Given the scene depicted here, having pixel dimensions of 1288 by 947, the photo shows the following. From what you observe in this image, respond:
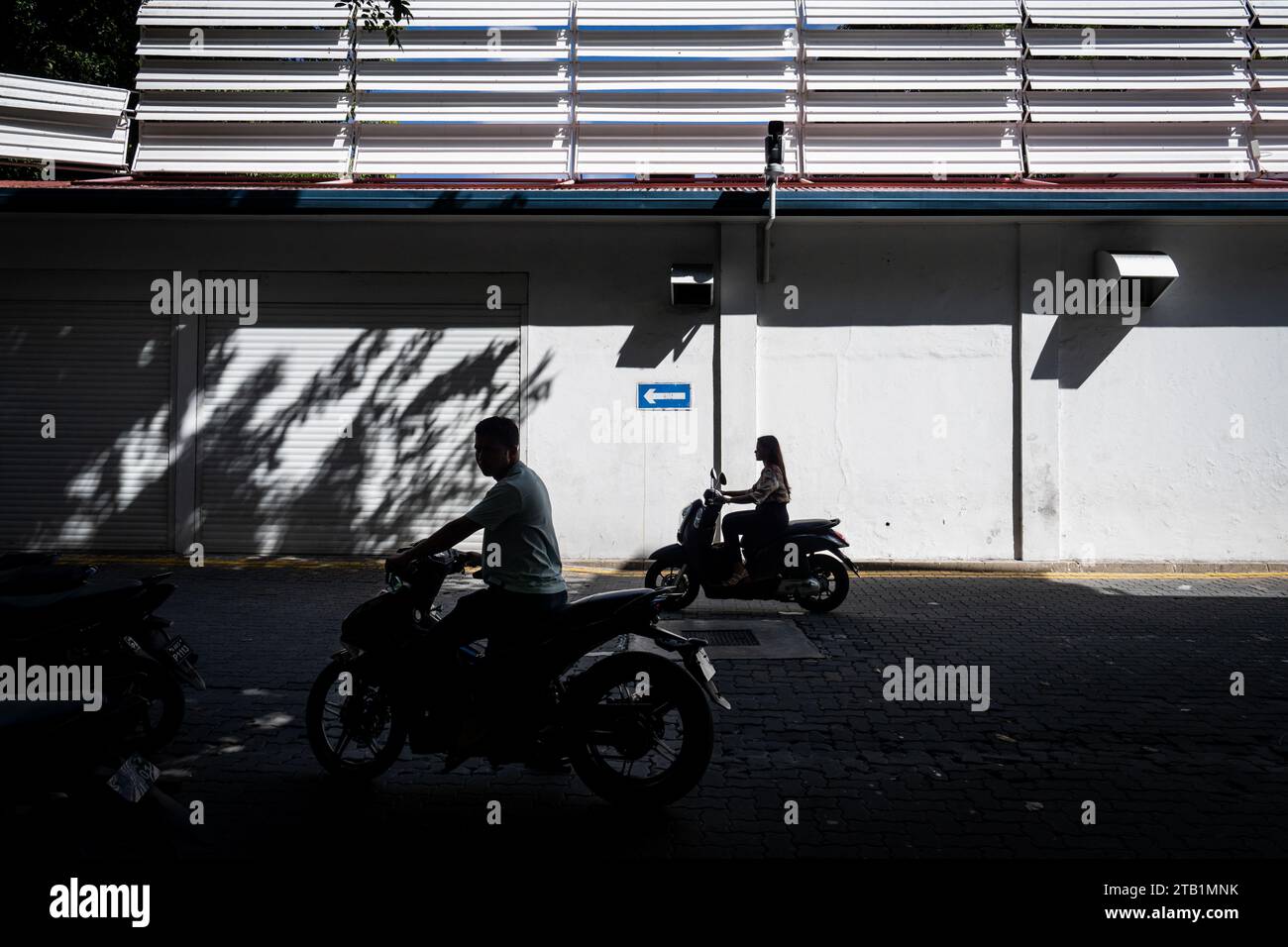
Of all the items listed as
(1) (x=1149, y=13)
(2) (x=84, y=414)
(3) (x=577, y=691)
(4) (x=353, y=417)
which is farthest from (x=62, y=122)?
(1) (x=1149, y=13)

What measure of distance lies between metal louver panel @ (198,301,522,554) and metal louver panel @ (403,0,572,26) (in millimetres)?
4253

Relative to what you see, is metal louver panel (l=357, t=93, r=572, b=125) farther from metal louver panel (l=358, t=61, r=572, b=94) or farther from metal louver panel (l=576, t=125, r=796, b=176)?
metal louver panel (l=576, t=125, r=796, b=176)

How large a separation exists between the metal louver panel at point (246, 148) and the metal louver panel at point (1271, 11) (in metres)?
12.9

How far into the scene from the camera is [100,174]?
52.8 feet

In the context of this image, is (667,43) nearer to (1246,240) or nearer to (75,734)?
(1246,240)

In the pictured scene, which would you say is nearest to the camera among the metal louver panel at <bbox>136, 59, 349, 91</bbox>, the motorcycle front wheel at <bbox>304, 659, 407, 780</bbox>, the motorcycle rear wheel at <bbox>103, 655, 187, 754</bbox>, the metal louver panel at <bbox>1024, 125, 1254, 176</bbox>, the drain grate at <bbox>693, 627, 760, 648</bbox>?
the motorcycle front wheel at <bbox>304, 659, 407, 780</bbox>

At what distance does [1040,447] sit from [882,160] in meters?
4.54

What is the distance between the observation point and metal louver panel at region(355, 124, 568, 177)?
15.1m

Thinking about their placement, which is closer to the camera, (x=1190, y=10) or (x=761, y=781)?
(x=761, y=781)

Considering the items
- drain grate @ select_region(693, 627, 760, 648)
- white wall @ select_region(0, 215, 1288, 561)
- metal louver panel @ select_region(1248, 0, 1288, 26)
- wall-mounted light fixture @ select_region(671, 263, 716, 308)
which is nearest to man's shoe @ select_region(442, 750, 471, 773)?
drain grate @ select_region(693, 627, 760, 648)

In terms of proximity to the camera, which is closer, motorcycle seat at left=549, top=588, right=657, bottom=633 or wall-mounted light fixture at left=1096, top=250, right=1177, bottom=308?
motorcycle seat at left=549, top=588, right=657, bottom=633

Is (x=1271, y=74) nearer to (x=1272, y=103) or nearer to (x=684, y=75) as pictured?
(x=1272, y=103)
